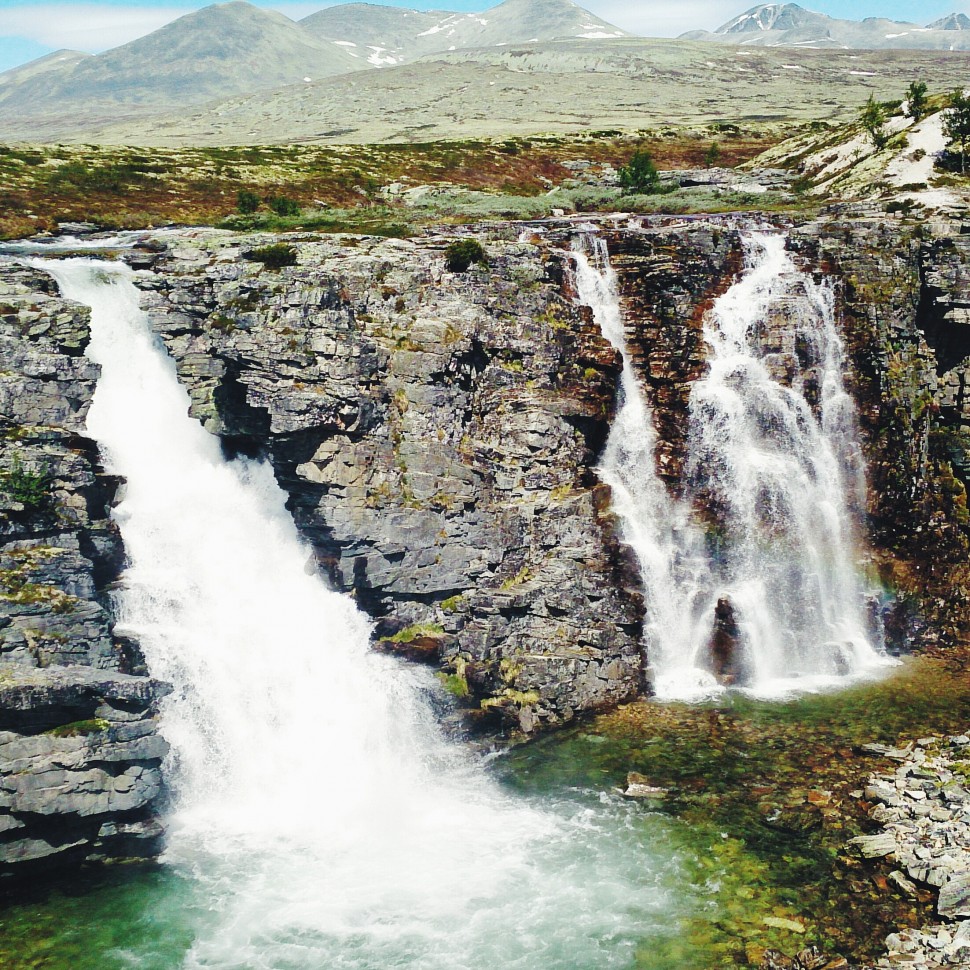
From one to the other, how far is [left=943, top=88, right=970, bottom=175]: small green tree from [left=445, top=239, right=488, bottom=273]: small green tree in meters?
47.2

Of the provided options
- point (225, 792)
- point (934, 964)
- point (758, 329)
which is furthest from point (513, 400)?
point (934, 964)

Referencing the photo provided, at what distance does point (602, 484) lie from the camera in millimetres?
48719

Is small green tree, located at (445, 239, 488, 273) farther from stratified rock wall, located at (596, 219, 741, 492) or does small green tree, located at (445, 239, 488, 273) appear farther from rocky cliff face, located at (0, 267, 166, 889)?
rocky cliff face, located at (0, 267, 166, 889)

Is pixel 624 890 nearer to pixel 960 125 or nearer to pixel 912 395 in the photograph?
pixel 912 395

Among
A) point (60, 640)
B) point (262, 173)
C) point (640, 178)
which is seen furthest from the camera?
point (262, 173)

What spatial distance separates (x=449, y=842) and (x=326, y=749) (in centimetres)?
831

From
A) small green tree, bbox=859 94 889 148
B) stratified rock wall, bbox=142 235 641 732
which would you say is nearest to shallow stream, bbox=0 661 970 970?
stratified rock wall, bbox=142 235 641 732

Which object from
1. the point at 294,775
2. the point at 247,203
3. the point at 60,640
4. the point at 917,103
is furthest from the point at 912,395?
the point at 247,203

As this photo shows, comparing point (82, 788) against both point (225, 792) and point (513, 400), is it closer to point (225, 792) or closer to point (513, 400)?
point (225, 792)

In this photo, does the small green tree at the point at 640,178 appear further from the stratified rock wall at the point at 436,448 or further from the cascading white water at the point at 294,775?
the cascading white water at the point at 294,775

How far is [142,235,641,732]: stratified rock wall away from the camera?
43625mm

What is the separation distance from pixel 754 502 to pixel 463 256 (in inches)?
836

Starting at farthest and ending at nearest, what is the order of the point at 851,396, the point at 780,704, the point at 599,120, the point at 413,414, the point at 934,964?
the point at 599,120 → the point at 851,396 → the point at 413,414 → the point at 780,704 → the point at 934,964

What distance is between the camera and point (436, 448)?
1790 inches
